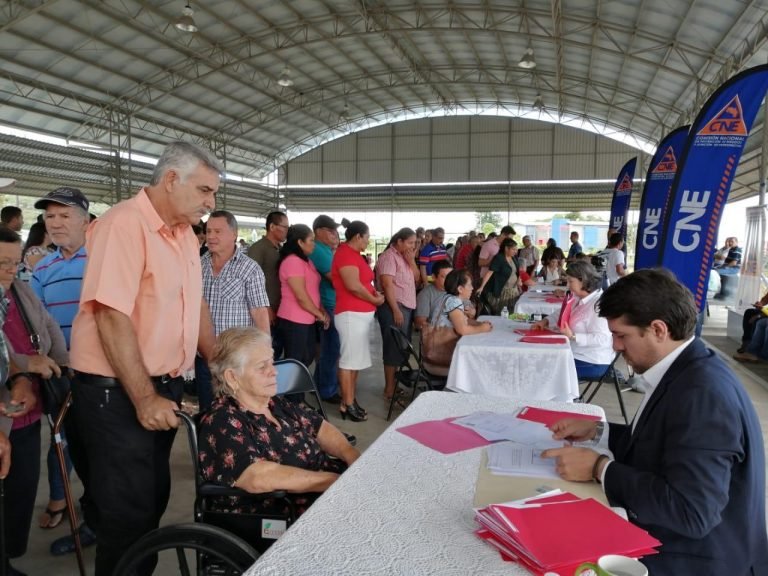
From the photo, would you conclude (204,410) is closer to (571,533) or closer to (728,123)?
(571,533)

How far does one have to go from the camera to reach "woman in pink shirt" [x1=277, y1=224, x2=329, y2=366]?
3953 mm

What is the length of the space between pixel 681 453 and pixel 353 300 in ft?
10.00

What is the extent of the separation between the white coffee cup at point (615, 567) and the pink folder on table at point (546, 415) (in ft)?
2.76

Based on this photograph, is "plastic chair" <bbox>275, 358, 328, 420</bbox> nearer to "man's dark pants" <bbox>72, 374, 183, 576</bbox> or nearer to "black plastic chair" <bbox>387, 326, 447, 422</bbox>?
"man's dark pants" <bbox>72, 374, 183, 576</bbox>

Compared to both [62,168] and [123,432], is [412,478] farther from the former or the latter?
[62,168]

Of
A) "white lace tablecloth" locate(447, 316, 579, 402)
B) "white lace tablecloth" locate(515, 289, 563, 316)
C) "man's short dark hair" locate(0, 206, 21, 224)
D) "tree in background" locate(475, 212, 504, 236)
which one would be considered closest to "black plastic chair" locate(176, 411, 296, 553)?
"white lace tablecloth" locate(447, 316, 579, 402)

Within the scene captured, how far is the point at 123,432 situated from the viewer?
170cm

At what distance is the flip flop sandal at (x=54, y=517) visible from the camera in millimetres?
2602

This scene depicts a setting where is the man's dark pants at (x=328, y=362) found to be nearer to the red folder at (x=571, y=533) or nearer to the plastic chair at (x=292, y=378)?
the plastic chair at (x=292, y=378)

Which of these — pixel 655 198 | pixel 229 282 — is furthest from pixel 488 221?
pixel 229 282

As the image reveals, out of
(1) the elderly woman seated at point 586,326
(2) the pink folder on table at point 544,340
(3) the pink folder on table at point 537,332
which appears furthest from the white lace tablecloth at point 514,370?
(1) the elderly woman seated at point 586,326

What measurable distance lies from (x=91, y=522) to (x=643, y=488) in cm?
218

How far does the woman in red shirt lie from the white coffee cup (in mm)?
3185

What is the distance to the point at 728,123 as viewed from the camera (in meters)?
4.26
